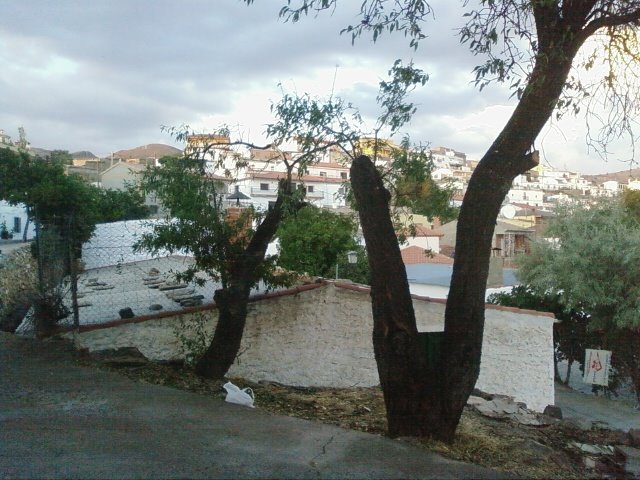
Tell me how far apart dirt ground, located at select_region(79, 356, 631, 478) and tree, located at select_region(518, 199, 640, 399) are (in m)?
11.4

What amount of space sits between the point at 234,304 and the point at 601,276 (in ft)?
48.8

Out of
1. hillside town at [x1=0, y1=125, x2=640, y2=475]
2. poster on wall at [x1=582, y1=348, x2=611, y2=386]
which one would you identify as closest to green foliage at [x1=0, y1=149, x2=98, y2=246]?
hillside town at [x1=0, y1=125, x2=640, y2=475]

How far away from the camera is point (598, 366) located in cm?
1958

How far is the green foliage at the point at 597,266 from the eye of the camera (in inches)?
789

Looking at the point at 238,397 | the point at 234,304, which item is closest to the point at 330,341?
the point at 234,304

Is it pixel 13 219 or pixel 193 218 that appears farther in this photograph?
pixel 13 219

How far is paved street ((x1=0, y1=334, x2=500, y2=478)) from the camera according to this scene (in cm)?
500

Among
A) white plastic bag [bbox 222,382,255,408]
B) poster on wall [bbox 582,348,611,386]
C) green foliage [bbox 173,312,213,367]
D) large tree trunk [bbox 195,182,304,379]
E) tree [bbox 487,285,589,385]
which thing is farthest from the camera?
tree [bbox 487,285,589,385]

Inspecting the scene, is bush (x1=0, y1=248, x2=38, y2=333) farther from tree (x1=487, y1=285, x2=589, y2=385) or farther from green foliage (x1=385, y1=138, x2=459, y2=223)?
tree (x1=487, y1=285, x2=589, y2=385)

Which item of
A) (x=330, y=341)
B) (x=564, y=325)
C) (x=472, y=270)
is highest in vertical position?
(x=472, y=270)

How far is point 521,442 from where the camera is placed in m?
7.52

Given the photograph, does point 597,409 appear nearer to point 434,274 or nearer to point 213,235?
point 434,274

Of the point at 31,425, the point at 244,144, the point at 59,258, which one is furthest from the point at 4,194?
the point at 31,425

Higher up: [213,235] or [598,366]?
[213,235]
